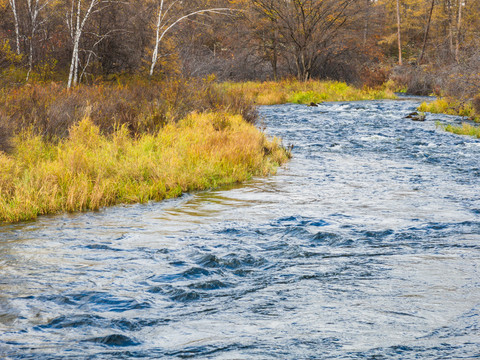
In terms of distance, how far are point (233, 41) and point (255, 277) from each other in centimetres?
3363

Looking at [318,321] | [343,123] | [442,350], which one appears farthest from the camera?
[343,123]

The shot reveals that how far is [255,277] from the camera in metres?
4.88

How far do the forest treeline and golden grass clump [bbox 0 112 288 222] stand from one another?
549cm

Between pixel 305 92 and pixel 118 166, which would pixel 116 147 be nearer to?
pixel 118 166

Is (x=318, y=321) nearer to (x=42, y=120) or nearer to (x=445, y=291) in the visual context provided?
(x=445, y=291)

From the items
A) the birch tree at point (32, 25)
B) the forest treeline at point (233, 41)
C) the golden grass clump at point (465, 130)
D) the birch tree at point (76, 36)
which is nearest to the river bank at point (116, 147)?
the birch tree at point (76, 36)

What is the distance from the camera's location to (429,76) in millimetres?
31359

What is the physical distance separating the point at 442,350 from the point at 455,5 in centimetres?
5633

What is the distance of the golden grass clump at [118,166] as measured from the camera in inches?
287

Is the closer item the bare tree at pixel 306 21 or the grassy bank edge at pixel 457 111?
the grassy bank edge at pixel 457 111

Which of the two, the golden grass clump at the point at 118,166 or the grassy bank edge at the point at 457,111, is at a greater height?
the grassy bank edge at the point at 457,111

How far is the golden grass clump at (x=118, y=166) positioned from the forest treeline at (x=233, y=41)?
5.49 meters

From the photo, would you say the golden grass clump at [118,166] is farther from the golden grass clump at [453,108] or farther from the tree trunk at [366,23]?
the tree trunk at [366,23]

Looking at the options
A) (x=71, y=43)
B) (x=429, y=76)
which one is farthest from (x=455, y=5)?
(x=71, y=43)
